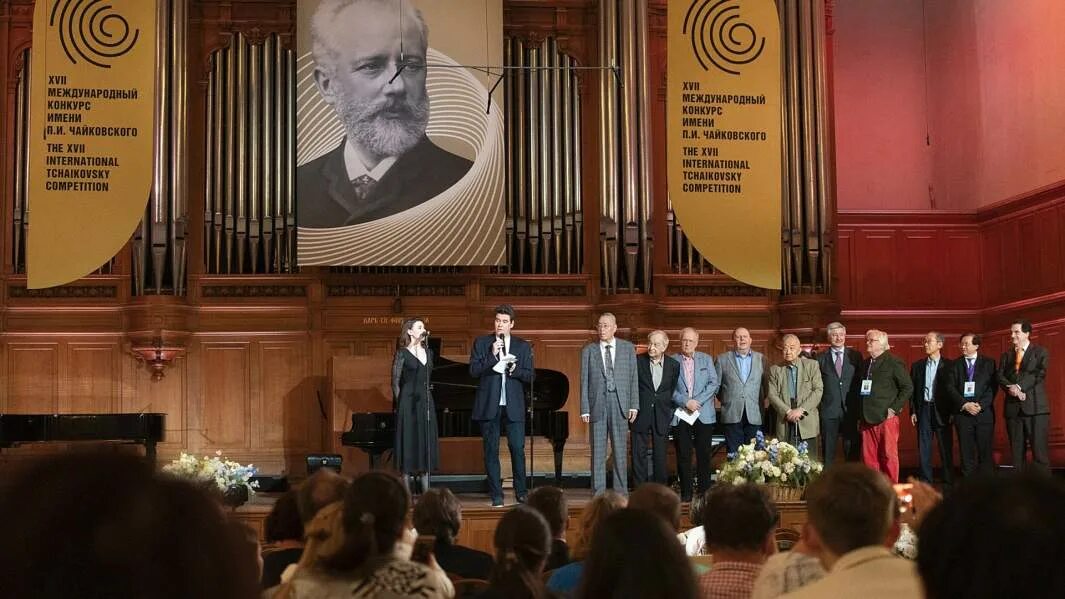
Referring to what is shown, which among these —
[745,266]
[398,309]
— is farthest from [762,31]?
[398,309]

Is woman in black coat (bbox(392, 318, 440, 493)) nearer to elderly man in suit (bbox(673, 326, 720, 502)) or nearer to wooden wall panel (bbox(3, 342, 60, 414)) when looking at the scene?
elderly man in suit (bbox(673, 326, 720, 502))

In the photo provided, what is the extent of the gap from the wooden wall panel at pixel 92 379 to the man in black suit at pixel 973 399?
718 centimetres

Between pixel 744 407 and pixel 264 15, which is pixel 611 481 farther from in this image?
pixel 264 15

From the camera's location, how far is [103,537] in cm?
93

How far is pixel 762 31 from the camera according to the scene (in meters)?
8.76

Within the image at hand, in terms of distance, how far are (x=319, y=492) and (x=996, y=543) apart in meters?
3.08

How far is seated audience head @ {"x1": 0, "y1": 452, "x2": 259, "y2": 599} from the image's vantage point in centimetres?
92

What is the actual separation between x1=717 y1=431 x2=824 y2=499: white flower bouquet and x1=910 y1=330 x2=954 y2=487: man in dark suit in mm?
2339

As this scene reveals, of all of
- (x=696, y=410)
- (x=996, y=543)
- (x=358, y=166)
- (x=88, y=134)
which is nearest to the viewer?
(x=996, y=543)

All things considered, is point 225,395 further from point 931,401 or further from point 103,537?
point 103,537

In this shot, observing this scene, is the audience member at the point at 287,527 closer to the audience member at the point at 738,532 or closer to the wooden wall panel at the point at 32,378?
the audience member at the point at 738,532

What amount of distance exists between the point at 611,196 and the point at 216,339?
3.79 m

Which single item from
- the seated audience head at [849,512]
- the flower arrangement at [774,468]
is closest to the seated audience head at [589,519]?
the seated audience head at [849,512]

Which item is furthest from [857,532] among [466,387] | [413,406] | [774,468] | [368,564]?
[466,387]
